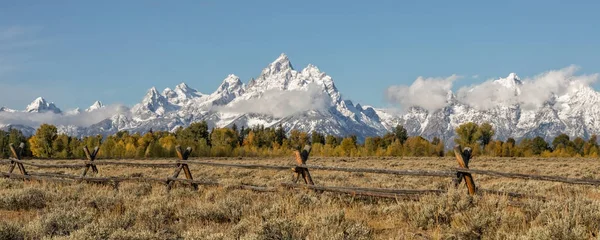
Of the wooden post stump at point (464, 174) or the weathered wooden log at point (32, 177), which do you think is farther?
the weathered wooden log at point (32, 177)

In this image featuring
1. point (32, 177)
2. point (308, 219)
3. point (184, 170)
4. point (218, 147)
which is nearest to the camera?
point (308, 219)

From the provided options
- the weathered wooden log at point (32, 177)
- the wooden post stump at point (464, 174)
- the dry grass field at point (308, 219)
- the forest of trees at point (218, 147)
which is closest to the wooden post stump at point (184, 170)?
the dry grass field at point (308, 219)

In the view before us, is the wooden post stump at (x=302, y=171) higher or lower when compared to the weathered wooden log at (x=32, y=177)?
higher

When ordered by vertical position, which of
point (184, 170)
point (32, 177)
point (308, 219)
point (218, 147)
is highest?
point (218, 147)

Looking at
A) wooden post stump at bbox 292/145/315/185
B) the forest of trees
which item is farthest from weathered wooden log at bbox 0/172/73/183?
the forest of trees

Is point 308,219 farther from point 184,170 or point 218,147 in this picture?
point 218,147

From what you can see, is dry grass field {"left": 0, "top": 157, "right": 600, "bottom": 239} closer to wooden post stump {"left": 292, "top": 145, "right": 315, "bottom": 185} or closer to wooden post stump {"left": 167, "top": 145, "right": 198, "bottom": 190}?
wooden post stump {"left": 292, "top": 145, "right": 315, "bottom": 185}

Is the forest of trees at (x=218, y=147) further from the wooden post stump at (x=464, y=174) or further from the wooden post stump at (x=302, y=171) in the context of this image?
the wooden post stump at (x=464, y=174)

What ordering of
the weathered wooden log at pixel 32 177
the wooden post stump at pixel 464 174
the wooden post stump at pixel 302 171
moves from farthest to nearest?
the weathered wooden log at pixel 32 177 → the wooden post stump at pixel 302 171 → the wooden post stump at pixel 464 174

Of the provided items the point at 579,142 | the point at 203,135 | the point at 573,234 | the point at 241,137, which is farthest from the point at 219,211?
the point at 579,142

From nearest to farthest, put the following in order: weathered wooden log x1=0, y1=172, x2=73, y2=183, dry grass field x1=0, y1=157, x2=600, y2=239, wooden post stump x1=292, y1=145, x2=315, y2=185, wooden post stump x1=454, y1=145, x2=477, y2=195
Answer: dry grass field x1=0, y1=157, x2=600, y2=239
wooden post stump x1=454, y1=145, x2=477, y2=195
wooden post stump x1=292, y1=145, x2=315, y2=185
weathered wooden log x1=0, y1=172, x2=73, y2=183

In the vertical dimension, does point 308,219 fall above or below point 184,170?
below

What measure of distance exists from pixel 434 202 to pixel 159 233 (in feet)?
14.2

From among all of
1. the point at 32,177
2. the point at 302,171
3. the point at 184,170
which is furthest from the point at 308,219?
the point at 32,177
